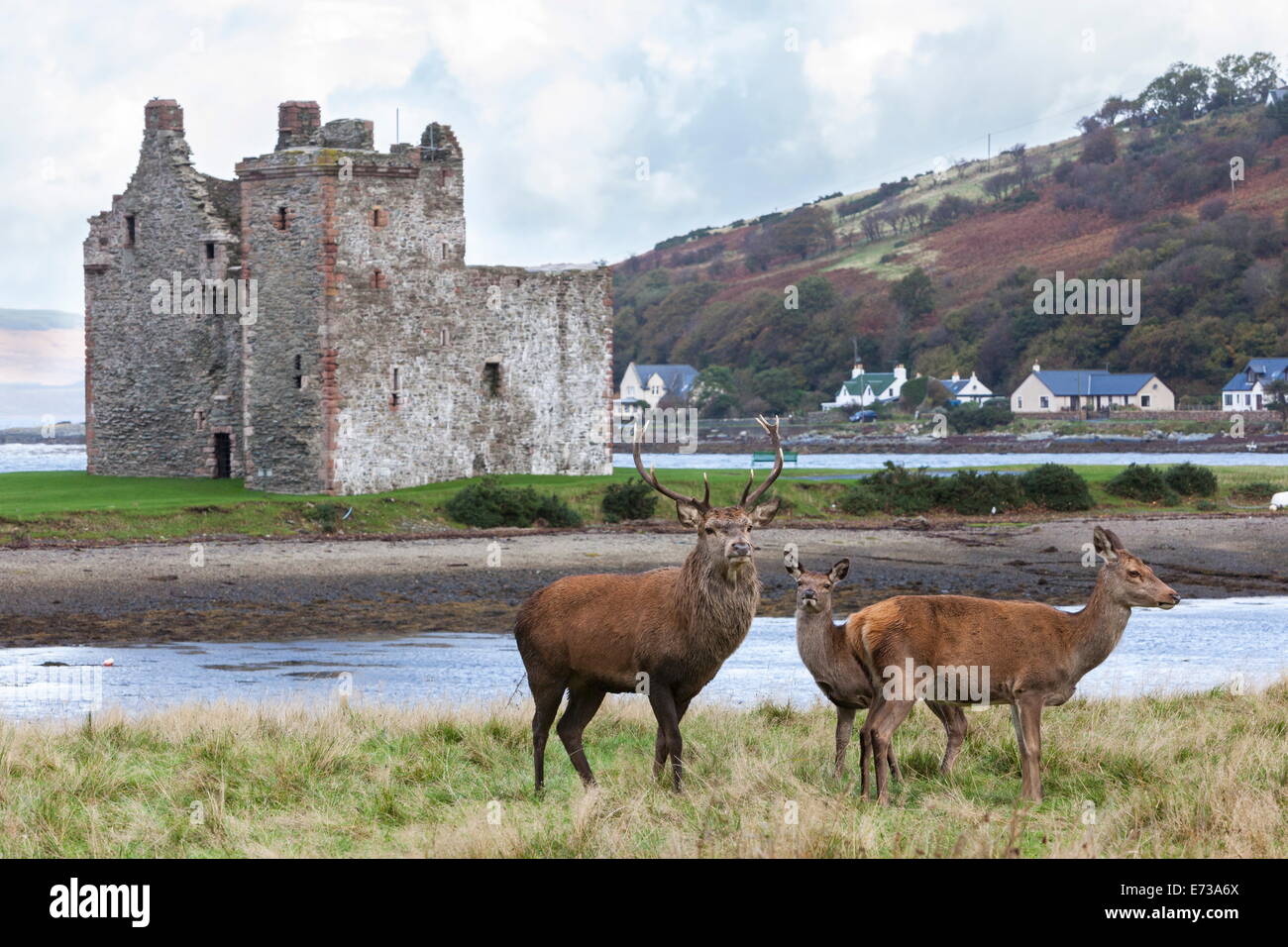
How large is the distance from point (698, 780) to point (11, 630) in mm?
16329

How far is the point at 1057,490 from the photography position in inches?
1802

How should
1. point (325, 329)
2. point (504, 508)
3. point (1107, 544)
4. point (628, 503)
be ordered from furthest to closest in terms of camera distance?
point (628, 503), point (325, 329), point (504, 508), point (1107, 544)

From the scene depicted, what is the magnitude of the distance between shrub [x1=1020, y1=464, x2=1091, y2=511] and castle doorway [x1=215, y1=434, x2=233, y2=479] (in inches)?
879

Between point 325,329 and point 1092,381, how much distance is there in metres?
77.4

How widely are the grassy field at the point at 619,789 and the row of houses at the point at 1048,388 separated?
89208 mm

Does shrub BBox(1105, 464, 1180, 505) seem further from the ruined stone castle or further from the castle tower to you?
the castle tower

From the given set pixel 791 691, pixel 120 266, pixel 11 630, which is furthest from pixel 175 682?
pixel 120 266

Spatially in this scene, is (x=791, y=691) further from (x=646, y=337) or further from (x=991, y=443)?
(x=646, y=337)

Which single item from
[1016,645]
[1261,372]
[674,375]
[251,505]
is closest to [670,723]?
[1016,645]

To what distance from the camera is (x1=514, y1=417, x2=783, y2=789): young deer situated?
10266 millimetres

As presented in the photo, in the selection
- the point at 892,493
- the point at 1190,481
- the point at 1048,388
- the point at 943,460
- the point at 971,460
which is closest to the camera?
the point at 892,493

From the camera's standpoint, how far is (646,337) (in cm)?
14738

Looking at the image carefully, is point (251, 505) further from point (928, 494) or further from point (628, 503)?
point (928, 494)

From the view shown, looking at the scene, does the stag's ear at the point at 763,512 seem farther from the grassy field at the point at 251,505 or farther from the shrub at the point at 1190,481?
the shrub at the point at 1190,481
